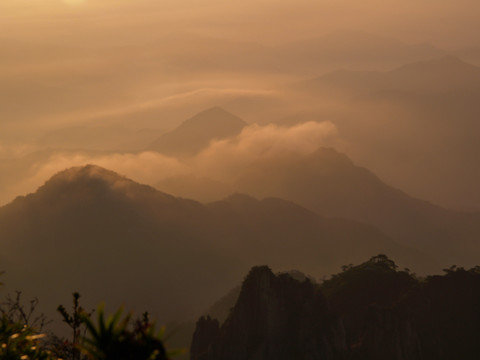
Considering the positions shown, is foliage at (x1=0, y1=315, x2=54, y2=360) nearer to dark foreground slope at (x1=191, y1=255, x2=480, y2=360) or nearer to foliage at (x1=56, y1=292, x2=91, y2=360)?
foliage at (x1=56, y1=292, x2=91, y2=360)

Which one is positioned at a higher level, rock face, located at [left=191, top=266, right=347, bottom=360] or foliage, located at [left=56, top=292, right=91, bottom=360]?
rock face, located at [left=191, top=266, right=347, bottom=360]

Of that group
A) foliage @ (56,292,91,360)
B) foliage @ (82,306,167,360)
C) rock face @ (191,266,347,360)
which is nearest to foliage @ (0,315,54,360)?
foliage @ (56,292,91,360)

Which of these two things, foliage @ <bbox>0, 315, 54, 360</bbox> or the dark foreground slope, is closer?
foliage @ <bbox>0, 315, 54, 360</bbox>

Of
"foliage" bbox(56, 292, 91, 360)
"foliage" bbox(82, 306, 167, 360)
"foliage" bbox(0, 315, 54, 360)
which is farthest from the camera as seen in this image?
"foliage" bbox(0, 315, 54, 360)

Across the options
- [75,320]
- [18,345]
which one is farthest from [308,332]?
[75,320]

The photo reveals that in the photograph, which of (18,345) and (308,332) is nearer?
(18,345)

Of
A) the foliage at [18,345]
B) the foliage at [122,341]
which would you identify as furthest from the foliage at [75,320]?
the foliage at [122,341]

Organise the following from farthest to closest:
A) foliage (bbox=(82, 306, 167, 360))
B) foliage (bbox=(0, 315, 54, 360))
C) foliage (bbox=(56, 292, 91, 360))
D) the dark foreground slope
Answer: the dark foreground slope < foliage (bbox=(0, 315, 54, 360)) < foliage (bbox=(56, 292, 91, 360)) < foliage (bbox=(82, 306, 167, 360))

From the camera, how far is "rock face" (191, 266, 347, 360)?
175 meters

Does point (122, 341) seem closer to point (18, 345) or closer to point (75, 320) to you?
point (75, 320)

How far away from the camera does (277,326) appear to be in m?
177

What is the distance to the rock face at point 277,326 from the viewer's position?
17512 cm

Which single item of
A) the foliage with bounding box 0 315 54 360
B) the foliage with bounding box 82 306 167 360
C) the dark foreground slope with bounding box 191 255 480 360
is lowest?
the foliage with bounding box 82 306 167 360

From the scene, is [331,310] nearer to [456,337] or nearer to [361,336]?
[361,336]
